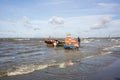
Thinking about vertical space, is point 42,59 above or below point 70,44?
below

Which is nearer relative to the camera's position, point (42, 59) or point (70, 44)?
point (42, 59)

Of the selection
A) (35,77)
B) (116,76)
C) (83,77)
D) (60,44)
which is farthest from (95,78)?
(60,44)

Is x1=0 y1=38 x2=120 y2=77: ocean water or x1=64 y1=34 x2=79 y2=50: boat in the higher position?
x1=64 y1=34 x2=79 y2=50: boat

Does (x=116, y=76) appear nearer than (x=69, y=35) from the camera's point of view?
Yes

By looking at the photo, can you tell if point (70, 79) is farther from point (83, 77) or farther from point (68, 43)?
point (68, 43)

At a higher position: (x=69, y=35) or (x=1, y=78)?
(x=69, y=35)

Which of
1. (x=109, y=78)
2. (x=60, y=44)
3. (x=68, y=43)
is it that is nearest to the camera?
(x=109, y=78)

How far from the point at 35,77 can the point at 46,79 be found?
0.84 metres

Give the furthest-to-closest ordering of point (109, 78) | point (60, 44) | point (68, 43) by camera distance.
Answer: point (60, 44) < point (68, 43) < point (109, 78)

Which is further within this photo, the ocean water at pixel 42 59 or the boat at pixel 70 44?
the boat at pixel 70 44

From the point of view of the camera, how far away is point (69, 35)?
114ft

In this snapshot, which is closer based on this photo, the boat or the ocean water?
the ocean water

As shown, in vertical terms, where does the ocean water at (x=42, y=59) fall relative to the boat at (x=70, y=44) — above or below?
below

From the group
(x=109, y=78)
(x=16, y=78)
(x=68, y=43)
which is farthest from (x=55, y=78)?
(x=68, y=43)
